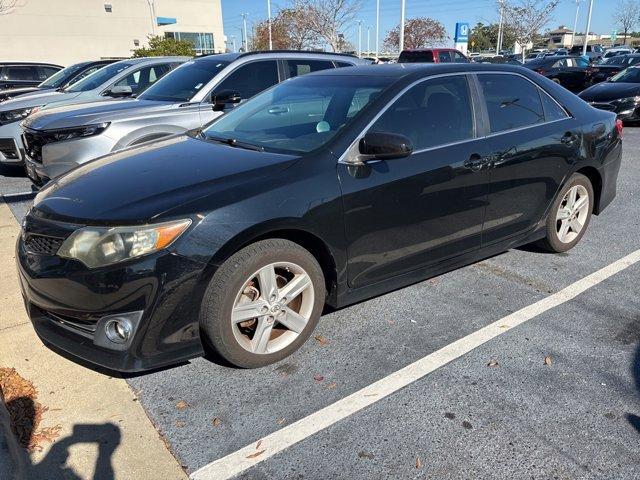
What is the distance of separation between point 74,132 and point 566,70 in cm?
1932

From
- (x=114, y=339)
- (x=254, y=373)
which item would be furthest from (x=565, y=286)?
(x=114, y=339)

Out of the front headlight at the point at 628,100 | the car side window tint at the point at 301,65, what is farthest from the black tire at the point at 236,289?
the front headlight at the point at 628,100

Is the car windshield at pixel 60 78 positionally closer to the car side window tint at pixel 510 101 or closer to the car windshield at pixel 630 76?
the car side window tint at pixel 510 101

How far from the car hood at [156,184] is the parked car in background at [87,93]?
5282mm

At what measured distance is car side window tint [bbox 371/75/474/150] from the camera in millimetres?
3463

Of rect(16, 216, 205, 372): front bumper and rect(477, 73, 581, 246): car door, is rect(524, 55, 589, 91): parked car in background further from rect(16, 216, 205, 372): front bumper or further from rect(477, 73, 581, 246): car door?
rect(16, 216, 205, 372): front bumper

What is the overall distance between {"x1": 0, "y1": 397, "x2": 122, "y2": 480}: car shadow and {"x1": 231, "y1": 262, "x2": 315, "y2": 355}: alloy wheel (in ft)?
2.60

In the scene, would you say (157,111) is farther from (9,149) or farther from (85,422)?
(85,422)

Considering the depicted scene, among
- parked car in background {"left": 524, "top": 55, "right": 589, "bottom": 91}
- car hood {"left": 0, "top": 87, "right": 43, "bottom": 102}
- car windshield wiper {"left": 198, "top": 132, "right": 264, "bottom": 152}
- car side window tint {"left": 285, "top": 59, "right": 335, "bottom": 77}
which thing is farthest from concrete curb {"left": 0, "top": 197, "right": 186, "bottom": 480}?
parked car in background {"left": 524, "top": 55, "right": 589, "bottom": 91}

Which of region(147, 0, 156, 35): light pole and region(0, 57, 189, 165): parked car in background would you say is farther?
region(147, 0, 156, 35): light pole

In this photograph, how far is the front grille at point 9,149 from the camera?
25.6 feet

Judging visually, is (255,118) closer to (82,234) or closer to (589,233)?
(82,234)

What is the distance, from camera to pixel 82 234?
265 centimetres

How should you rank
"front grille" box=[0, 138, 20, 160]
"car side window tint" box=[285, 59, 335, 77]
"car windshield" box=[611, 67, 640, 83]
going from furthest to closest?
"car windshield" box=[611, 67, 640, 83]
"front grille" box=[0, 138, 20, 160]
"car side window tint" box=[285, 59, 335, 77]
